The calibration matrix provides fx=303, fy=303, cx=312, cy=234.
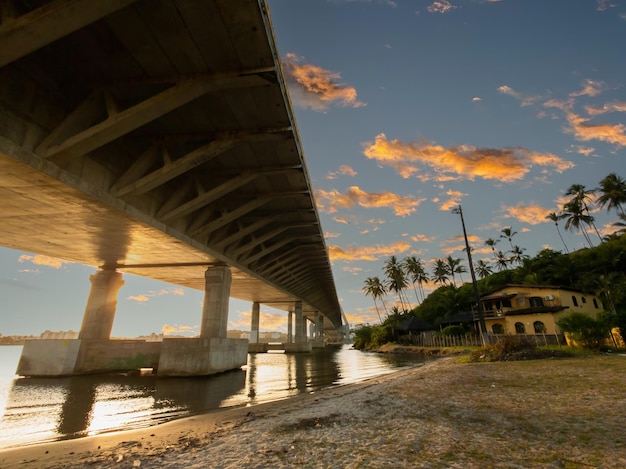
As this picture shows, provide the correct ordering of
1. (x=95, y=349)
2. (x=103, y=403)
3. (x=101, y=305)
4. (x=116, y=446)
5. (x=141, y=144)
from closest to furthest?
(x=116, y=446), (x=103, y=403), (x=141, y=144), (x=95, y=349), (x=101, y=305)

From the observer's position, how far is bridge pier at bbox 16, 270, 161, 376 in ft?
59.8

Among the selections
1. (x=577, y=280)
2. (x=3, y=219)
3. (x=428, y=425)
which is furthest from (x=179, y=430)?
(x=577, y=280)

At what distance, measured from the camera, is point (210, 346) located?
58.2ft

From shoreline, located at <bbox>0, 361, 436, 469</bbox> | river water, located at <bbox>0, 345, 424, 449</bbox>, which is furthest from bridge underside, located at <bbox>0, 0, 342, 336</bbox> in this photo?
shoreline, located at <bbox>0, 361, 436, 469</bbox>

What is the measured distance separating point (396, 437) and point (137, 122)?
1014 cm

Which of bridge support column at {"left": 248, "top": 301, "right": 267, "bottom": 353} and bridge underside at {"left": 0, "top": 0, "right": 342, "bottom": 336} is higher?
bridge underside at {"left": 0, "top": 0, "right": 342, "bottom": 336}

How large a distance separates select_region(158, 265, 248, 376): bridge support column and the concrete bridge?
83 millimetres

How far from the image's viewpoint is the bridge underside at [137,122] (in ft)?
22.9

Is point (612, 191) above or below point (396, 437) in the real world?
above

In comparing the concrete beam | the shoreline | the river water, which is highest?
the concrete beam

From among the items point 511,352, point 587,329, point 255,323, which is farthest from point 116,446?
point 255,323

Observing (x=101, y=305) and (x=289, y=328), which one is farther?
(x=289, y=328)

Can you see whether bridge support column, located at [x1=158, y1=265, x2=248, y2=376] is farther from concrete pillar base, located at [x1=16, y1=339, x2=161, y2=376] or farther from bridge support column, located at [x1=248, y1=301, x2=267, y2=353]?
bridge support column, located at [x1=248, y1=301, x2=267, y2=353]

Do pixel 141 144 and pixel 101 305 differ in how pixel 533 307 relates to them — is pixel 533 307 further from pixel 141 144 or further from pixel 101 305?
pixel 101 305
